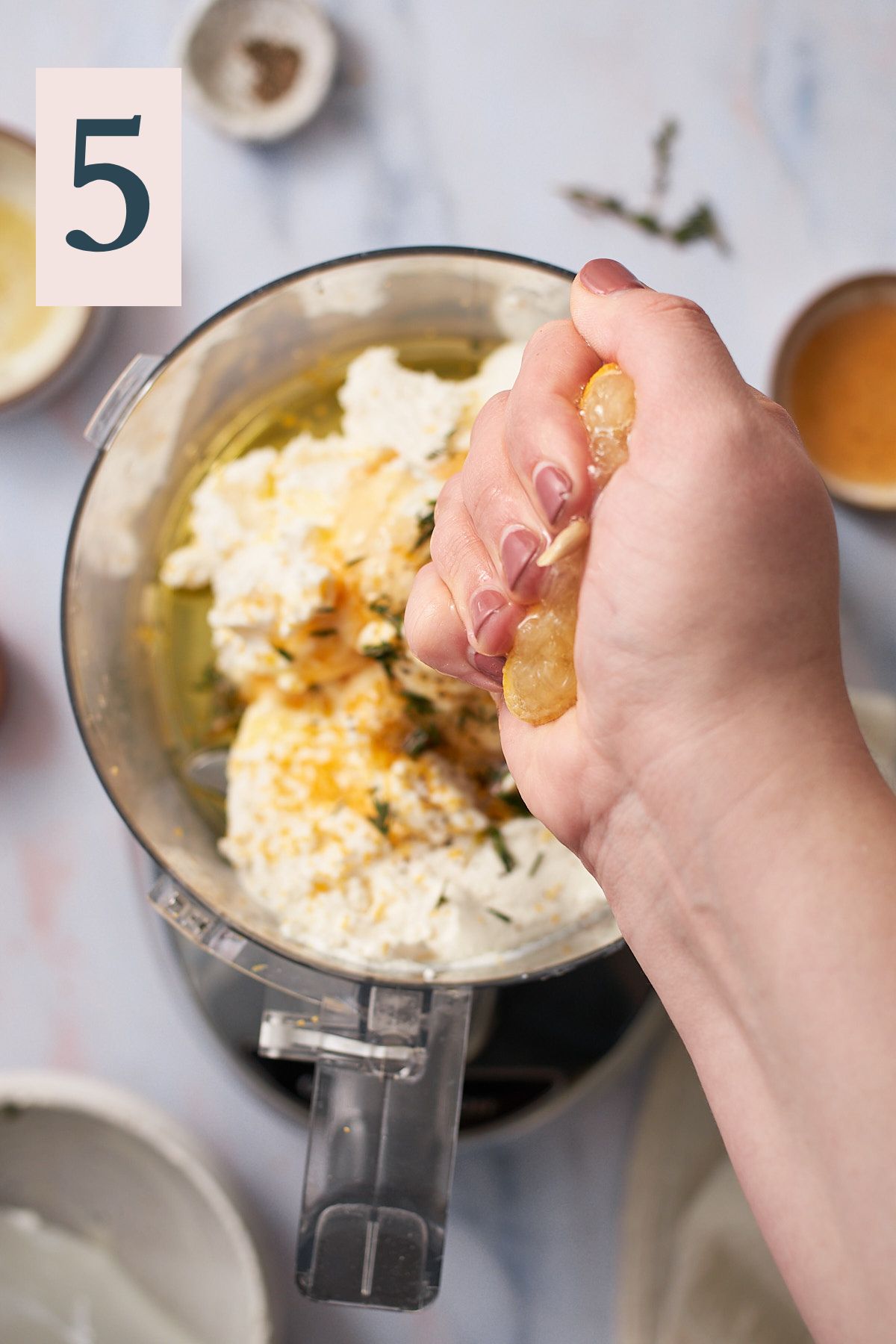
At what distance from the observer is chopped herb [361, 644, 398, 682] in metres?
0.93

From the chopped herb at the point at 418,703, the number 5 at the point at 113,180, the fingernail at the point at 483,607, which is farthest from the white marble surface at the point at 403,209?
the fingernail at the point at 483,607

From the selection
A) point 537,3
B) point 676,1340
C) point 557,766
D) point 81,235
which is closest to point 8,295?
point 81,235

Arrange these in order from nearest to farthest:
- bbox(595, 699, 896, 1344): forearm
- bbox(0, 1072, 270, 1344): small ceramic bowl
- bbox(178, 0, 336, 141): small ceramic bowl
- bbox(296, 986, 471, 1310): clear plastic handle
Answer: bbox(595, 699, 896, 1344): forearm
bbox(296, 986, 471, 1310): clear plastic handle
bbox(0, 1072, 270, 1344): small ceramic bowl
bbox(178, 0, 336, 141): small ceramic bowl

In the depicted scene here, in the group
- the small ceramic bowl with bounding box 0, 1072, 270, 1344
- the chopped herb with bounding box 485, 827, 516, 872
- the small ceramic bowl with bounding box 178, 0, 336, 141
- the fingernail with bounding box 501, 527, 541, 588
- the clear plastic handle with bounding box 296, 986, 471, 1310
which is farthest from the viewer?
the small ceramic bowl with bounding box 178, 0, 336, 141

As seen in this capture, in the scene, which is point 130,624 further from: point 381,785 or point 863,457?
point 863,457

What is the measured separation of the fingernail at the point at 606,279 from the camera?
70 cm

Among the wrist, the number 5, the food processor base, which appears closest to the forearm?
the wrist

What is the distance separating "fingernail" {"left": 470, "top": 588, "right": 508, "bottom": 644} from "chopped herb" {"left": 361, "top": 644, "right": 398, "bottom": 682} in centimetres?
21

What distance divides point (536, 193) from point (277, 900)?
82 cm

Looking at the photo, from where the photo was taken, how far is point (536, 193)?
1208 millimetres

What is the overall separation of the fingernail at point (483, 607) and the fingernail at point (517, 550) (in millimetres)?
20

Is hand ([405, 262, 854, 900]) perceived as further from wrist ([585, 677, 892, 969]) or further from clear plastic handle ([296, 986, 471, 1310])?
clear plastic handle ([296, 986, 471, 1310])

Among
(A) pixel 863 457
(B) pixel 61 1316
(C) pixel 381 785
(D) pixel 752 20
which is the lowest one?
(B) pixel 61 1316

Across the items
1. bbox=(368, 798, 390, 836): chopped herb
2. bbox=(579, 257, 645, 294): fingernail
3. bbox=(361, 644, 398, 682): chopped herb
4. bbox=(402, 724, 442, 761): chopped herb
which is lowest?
bbox=(368, 798, 390, 836): chopped herb
